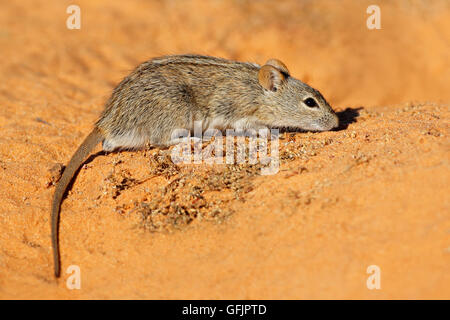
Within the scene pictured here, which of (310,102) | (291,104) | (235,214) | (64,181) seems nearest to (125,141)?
(64,181)

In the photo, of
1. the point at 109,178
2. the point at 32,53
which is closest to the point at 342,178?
the point at 109,178

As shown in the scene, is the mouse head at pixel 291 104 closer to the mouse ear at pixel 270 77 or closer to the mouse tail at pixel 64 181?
the mouse ear at pixel 270 77

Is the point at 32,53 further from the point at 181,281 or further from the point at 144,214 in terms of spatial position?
the point at 181,281

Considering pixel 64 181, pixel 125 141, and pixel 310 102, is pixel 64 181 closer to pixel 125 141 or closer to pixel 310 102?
pixel 125 141

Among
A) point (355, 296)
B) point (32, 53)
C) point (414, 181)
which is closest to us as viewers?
point (355, 296)

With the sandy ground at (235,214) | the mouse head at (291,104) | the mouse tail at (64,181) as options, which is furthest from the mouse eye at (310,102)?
the mouse tail at (64,181)

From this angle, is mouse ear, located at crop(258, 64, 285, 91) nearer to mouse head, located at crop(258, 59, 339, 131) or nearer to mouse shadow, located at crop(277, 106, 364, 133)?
mouse head, located at crop(258, 59, 339, 131)
